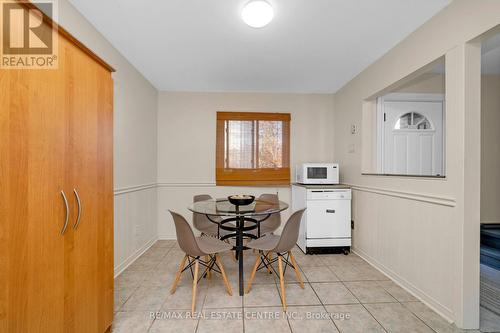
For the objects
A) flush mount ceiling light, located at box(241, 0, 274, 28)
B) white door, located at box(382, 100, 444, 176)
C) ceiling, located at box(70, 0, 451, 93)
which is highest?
ceiling, located at box(70, 0, 451, 93)

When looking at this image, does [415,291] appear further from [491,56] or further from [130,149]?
[130,149]

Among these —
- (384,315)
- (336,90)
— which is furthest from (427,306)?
(336,90)

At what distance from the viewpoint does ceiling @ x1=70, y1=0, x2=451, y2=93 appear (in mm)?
1843

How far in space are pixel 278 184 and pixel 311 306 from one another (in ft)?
6.93

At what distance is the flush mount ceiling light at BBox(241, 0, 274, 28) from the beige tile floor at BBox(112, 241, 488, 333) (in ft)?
7.91

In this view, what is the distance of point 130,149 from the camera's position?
2854mm

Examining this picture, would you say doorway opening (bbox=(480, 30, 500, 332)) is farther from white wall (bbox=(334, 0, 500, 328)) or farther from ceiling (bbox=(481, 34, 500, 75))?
white wall (bbox=(334, 0, 500, 328))

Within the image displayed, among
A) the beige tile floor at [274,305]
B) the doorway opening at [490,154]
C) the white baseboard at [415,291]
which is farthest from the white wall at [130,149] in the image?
the doorway opening at [490,154]

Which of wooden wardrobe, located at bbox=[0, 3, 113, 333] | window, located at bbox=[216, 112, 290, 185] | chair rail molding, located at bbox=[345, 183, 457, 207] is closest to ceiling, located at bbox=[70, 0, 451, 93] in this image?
window, located at bbox=[216, 112, 290, 185]

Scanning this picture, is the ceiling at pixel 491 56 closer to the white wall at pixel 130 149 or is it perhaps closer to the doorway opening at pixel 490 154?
the doorway opening at pixel 490 154

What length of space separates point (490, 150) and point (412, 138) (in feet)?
4.26

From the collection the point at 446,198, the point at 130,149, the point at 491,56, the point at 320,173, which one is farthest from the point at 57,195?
the point at 491,56

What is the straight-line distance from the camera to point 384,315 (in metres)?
1.85

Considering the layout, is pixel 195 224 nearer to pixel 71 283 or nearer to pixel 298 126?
pixel 71 283
